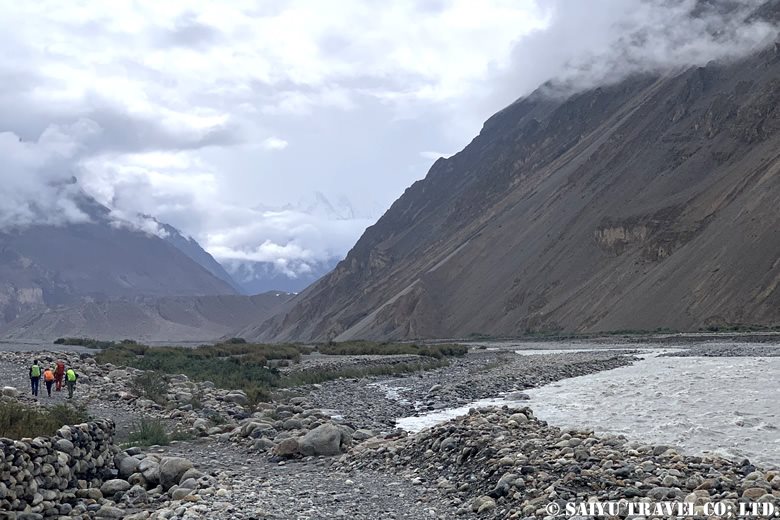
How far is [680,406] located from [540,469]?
11574mm

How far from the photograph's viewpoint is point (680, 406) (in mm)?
21906

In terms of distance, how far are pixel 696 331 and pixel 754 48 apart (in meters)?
51.9

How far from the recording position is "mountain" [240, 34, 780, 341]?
71.6 metres

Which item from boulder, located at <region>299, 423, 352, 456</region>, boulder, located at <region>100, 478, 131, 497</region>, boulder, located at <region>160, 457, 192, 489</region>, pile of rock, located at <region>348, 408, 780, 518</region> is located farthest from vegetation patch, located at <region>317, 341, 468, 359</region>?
boulder, located at <region>100, 478, 131, 497</region>

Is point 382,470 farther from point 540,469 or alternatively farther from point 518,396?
point 518,396

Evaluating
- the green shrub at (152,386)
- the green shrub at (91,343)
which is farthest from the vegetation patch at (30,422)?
the green shrub at (91,343)

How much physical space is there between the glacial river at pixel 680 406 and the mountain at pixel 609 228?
37878 mm

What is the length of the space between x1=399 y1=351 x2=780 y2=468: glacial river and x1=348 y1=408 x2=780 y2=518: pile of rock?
2.92 metres

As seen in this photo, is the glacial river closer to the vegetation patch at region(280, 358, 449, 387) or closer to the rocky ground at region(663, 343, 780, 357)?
the rocky ground at region(663, 343, 780, 357)

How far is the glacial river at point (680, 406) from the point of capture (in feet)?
54.6

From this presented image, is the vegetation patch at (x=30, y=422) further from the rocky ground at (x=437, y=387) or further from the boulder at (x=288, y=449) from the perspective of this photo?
the rocky ground at (x=437, y=387)

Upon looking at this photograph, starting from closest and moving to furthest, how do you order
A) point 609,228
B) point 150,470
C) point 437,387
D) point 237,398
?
point 150,470
point 237,398
point 437,387
point 609,228

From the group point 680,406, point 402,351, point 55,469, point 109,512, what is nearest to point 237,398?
point 55,469

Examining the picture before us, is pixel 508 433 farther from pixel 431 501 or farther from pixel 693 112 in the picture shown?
pixel 693 112
